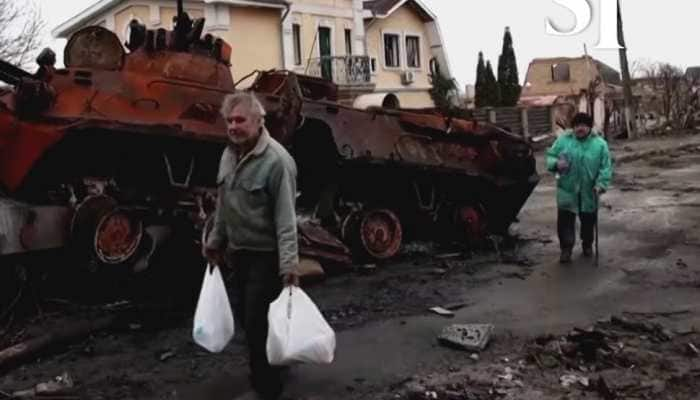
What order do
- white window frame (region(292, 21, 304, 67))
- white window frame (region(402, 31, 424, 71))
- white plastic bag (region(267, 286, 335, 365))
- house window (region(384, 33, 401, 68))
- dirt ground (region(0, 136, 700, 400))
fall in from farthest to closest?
white window frame (region(402, 31, 424, 71)) < house window (region(384, 33, 401, 68)) < white window frame (region(292, 21, 304, 67)) < dirt ground (region(0, 136, 700, 400)) < white plastic bag (region(267, 286, 335, 365))

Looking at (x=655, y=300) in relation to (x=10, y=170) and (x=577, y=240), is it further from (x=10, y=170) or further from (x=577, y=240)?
(x=10, y=170)

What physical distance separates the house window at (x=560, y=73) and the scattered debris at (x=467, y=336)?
4890cm

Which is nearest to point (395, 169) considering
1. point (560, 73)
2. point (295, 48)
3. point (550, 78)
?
point (295, 48)

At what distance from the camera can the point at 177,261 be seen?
24.6 ft

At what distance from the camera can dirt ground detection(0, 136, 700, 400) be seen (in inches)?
197

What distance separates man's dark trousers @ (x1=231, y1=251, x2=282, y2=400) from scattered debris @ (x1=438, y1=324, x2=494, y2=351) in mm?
1461

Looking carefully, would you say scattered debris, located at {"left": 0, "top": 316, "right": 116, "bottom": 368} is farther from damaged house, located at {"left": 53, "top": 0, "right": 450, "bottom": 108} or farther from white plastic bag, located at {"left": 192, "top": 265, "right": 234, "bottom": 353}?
damaged house, located at {"left": 53, "top": 0, "right": 450, "bottom": 108}

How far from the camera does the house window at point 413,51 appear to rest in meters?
33.8

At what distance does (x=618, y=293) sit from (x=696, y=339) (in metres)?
1.58

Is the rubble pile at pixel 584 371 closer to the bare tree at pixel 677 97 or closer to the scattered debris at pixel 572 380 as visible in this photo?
the scattered debris at pixel 572 380

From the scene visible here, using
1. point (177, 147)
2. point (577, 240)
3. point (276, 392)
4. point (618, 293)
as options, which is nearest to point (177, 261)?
point (177, 147)

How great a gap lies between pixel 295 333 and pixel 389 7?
94.5 ft

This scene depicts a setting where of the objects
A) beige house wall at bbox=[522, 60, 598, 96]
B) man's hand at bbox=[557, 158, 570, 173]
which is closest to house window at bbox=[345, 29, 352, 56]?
man's hand at bbox=[557, 158, 570, 173]

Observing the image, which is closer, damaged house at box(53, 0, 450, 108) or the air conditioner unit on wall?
damaged house at box(53, 0, 450, 108)
